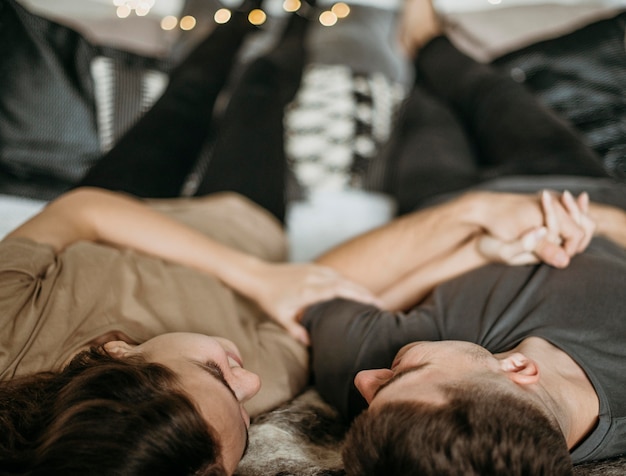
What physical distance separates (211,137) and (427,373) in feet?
3.71

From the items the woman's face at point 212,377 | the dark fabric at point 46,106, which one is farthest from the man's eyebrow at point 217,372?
the dark fabric at point 46,106

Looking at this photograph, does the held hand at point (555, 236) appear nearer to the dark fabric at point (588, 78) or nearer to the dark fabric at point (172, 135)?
the dark fabric at point (588, 78)

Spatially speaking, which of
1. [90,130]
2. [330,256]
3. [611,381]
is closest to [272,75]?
[90,130]

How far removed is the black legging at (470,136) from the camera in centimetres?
129

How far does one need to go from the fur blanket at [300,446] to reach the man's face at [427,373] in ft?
0.39

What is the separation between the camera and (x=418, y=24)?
1896 millimetres

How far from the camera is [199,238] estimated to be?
1.05m

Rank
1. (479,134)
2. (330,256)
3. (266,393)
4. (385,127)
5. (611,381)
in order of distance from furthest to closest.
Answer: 1. (385,127)
2. (479,134)
3. (330,256)
4. (266,393)
5. (611,381)

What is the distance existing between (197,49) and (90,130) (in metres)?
0.40

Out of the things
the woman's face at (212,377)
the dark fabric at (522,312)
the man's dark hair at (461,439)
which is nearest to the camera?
the man's dark hair at (461,439)

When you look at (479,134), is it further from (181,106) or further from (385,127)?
(181,106)

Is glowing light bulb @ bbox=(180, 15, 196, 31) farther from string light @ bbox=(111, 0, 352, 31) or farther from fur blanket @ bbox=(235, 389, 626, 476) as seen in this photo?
fur blanket @ bbox=(235, 389, 626, 476)

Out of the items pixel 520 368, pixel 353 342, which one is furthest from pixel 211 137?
pixel 520 368

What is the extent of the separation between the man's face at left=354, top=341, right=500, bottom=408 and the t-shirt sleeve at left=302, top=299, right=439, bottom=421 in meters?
0.11
